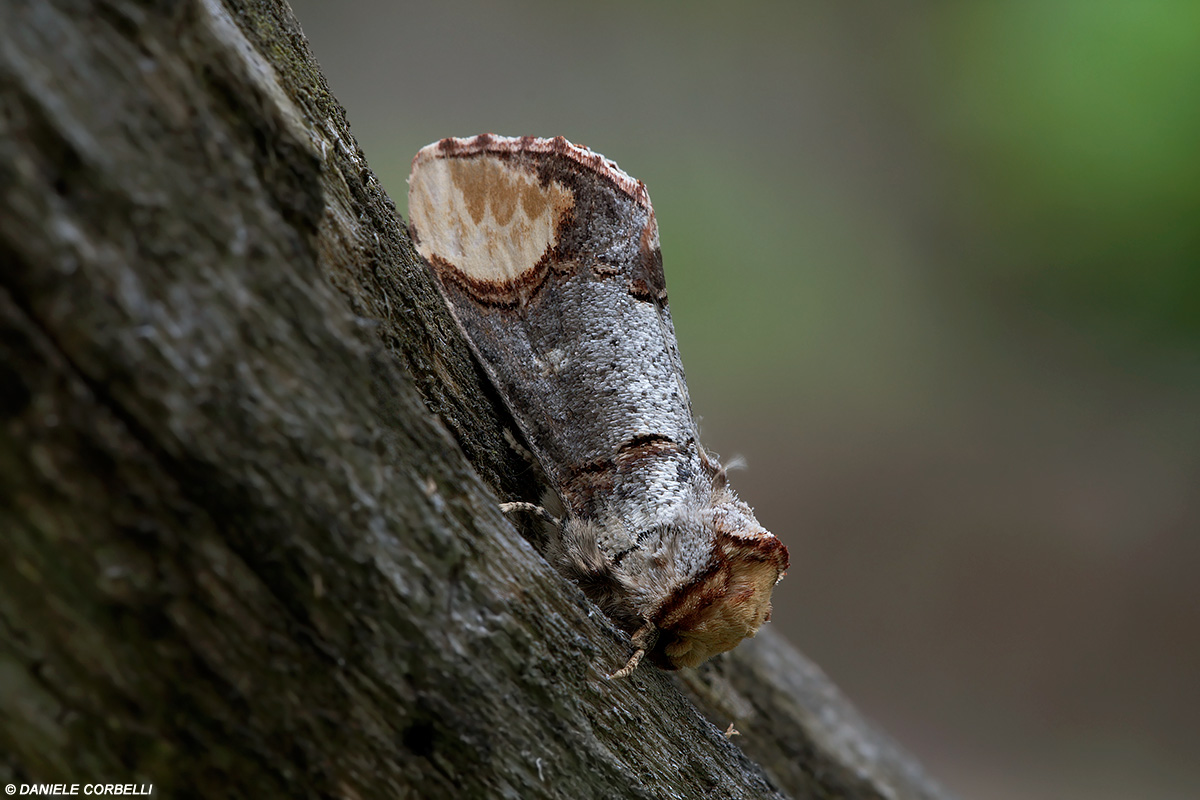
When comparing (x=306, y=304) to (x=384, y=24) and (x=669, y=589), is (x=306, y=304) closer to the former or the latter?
(x=669, y=589)

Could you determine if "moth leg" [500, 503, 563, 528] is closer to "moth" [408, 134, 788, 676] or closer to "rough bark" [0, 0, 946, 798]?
"moth" [408, 134, 788, 676]

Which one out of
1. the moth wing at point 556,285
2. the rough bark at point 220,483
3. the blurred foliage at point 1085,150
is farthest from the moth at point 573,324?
the blurred foliage at point 1085,150

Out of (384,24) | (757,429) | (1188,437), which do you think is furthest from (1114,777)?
(384,24)

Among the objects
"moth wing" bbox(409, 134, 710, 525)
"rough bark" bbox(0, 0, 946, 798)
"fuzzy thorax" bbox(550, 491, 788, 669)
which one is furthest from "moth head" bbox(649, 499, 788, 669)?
"rough bark" bbox(0, 0, 946, 798)

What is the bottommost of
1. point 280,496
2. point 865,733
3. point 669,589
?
point 280,496

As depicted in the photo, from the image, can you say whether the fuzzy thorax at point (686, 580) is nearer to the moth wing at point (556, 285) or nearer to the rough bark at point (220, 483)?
the moth wing at point (556, 285)

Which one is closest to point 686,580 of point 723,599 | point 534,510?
point 723,599

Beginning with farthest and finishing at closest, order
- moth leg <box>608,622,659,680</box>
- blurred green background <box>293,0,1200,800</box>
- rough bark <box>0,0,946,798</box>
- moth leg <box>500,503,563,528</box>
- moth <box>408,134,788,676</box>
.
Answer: blurred green background <box>293,0,1200,800</box> < moth <box>408,134,788,676</box> < moth leg <box>500,503,563,528</box> < moth leg <box>608,622,659,680</box> < rough bark <box>0,0,946,798</box>
